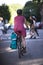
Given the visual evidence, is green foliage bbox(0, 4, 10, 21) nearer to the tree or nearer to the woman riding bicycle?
the tree

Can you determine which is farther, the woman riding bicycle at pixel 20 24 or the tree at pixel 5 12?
the tree at pixel 5 12

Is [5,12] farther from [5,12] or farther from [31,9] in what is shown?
[31,9]

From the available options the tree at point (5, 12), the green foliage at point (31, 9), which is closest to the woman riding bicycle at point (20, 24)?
→ the green foliage at point (31, 9)

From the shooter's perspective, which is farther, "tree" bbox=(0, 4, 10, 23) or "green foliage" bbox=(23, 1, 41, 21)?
"tree" bbox=(0, 4, 10, 23)

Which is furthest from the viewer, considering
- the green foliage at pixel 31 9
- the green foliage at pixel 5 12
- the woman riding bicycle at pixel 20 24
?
the green foliage at pixel 5 12

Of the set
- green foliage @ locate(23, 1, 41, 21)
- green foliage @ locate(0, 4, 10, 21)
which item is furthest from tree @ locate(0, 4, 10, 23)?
green foliage @ locate(23, 1, 41, 21)

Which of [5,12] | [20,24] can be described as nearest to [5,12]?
[5,12]

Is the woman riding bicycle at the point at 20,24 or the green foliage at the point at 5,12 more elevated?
the green foliage at the point at 5,12

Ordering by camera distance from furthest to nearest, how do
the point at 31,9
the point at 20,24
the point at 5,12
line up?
1. the point at 5,12
2. the point at 31,9
3. the point at 20,24

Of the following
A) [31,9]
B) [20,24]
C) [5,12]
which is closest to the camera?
[20,24]

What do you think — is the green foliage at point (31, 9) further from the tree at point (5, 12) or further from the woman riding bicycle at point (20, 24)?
the woman riding bicycle at point (20, 24)

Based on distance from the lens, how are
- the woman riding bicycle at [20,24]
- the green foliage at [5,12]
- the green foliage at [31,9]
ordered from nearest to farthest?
the woman riding bicycle at [20,24]
the green foliage at [31,9]
the green foliage at [5,12]

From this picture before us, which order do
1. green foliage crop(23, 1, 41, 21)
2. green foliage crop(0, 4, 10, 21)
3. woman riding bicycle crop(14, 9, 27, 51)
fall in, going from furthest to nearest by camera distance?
green foliage crop(0, 4, 10, 21) < green foliage crop(23, 1, 41, 21) < woman riding bicycle crop(14, 9, 27, 51)

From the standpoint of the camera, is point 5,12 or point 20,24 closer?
point 20,24
